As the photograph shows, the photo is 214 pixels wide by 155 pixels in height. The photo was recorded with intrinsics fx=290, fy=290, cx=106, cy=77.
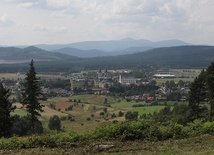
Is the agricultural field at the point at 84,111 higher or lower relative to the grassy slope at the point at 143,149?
lower

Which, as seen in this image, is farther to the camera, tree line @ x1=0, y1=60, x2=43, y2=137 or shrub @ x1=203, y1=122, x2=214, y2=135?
tree line @ x1=0, y1=60, x2=43, y2=137

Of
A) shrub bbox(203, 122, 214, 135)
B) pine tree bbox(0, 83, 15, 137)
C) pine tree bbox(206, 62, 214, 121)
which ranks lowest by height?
pine tree bbox(0, 83, 15, 137)

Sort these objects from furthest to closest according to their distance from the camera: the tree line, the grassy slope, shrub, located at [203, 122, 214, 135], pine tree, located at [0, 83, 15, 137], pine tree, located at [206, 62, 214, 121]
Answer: pine tree, located at [206, 62, 214, 121] < the tree line < pine tree, located at [0, 83, 15, 137] < shrub, located at [203, 122, 214, 135] < the grassy slope

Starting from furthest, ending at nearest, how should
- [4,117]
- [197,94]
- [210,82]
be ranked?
1. [197,94]
2. [210,82]
3. [4,117]

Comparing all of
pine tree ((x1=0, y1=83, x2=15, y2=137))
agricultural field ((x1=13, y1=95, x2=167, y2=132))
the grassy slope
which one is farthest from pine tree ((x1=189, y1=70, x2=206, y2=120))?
agricultural field ((x1=13, y1=95, x2=167, y2=132))

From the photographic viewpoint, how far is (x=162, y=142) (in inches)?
482

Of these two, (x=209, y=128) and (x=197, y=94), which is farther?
(x=197, y=94)

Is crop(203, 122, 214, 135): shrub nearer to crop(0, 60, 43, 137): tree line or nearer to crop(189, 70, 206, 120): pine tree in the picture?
crop(0, 60, 43, 137): tree line

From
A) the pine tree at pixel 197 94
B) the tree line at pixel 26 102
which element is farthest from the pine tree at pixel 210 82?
the tree line at pixel 26 102

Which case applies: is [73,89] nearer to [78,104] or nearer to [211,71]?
[78,104]

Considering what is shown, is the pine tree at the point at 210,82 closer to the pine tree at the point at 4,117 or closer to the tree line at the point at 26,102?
the tree line at the point at 26,102

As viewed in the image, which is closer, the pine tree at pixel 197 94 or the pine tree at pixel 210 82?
the pine tree at pixel 210 82

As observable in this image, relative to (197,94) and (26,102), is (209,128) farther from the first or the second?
(197,94)

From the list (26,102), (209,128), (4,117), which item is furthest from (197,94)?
(4,117)
